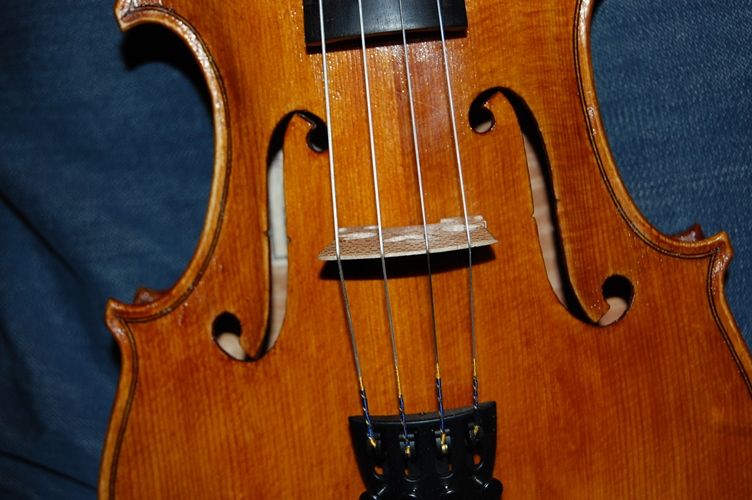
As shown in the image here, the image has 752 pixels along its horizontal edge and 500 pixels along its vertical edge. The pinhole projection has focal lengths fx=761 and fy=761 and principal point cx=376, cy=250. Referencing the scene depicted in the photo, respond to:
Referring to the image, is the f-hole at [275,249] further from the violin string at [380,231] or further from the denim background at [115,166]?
the denim background at [115,166]

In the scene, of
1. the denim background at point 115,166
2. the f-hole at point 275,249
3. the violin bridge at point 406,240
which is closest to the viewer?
the violin bridge at point 406,240

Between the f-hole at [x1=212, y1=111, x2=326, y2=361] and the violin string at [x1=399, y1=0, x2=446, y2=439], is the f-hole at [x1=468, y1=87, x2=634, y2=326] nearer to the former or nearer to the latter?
the violin string at [x1=399, y1=0, x2=446, y2=439]

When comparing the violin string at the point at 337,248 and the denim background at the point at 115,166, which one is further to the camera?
the denim background at the point at 115,166

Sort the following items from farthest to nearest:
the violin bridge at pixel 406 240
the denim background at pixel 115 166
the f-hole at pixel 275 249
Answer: the denim background at pixel 115 166 < the f-hole at pixel 275 249 < the violin bridge at pixel 406 240

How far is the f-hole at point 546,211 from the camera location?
2.81 feet

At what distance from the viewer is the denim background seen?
1227 mm

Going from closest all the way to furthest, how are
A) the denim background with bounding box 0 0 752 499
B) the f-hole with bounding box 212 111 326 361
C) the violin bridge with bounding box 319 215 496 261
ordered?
1. the violin bridge with bounding box 319 215 496 261
2. the f-hole with bounding box 212 111 326 361
3. the denim background with bounding box 0 0 752 499

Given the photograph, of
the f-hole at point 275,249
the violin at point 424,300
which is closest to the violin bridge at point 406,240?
the violin at point 424,300

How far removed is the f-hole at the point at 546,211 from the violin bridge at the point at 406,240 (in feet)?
0.36

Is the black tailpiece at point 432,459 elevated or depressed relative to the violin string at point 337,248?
depressed

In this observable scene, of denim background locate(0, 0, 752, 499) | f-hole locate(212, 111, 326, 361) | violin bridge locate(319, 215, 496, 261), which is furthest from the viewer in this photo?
denim background locate(0, 0, 752, 499)

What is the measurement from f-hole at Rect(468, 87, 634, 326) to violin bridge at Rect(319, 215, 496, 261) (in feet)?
0.36

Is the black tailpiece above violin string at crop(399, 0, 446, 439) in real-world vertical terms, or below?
below

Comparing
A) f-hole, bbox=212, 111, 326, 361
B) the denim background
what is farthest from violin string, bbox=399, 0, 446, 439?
the denim background
